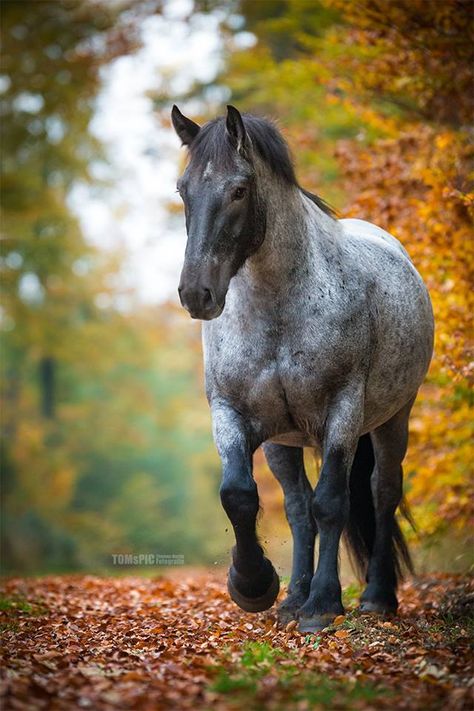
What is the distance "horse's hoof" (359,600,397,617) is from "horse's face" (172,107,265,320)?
273cm

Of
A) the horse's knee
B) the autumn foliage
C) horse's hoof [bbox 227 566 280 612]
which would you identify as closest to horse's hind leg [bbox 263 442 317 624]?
horse's hoof [bbox 227 566 280 612]

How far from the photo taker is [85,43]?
18.2 metres

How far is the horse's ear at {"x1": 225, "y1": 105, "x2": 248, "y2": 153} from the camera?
5.30m

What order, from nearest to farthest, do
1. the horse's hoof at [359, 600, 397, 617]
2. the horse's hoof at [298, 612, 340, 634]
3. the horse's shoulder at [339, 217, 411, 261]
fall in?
the horse's hoof at [298, 612, 340, 634]
the horse's hoof at [359, 600, 397, 617]
the horse's shoulder at [339, 217, 411, 261]

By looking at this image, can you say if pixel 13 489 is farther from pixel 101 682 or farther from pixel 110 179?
pixel 101 682

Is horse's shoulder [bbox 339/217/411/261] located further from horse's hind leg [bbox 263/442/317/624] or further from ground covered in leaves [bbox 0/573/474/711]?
ground covered in leaves [bbox 0/573/474/711]

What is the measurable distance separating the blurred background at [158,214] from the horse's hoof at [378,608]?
37.1 inches

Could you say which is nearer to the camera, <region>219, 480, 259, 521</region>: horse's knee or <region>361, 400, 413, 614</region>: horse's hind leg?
<region>219, 480, 259, 521</region>: horse's knee

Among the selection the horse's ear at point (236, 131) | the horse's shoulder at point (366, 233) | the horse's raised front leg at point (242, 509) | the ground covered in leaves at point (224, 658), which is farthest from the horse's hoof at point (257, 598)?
the horse's ear at point (236, 131)

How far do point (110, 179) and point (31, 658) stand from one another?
21929mm

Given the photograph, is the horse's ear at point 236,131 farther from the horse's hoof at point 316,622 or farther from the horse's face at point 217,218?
the horse's hoof at point 316,622

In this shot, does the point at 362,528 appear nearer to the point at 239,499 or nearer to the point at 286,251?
the point at 239,499

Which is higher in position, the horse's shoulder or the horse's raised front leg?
the horse's shoulder

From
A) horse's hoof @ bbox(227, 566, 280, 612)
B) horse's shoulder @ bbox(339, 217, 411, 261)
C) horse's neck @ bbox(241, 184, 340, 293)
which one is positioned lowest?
horse's hoof @ bbox(227, 566, 280, 612)
